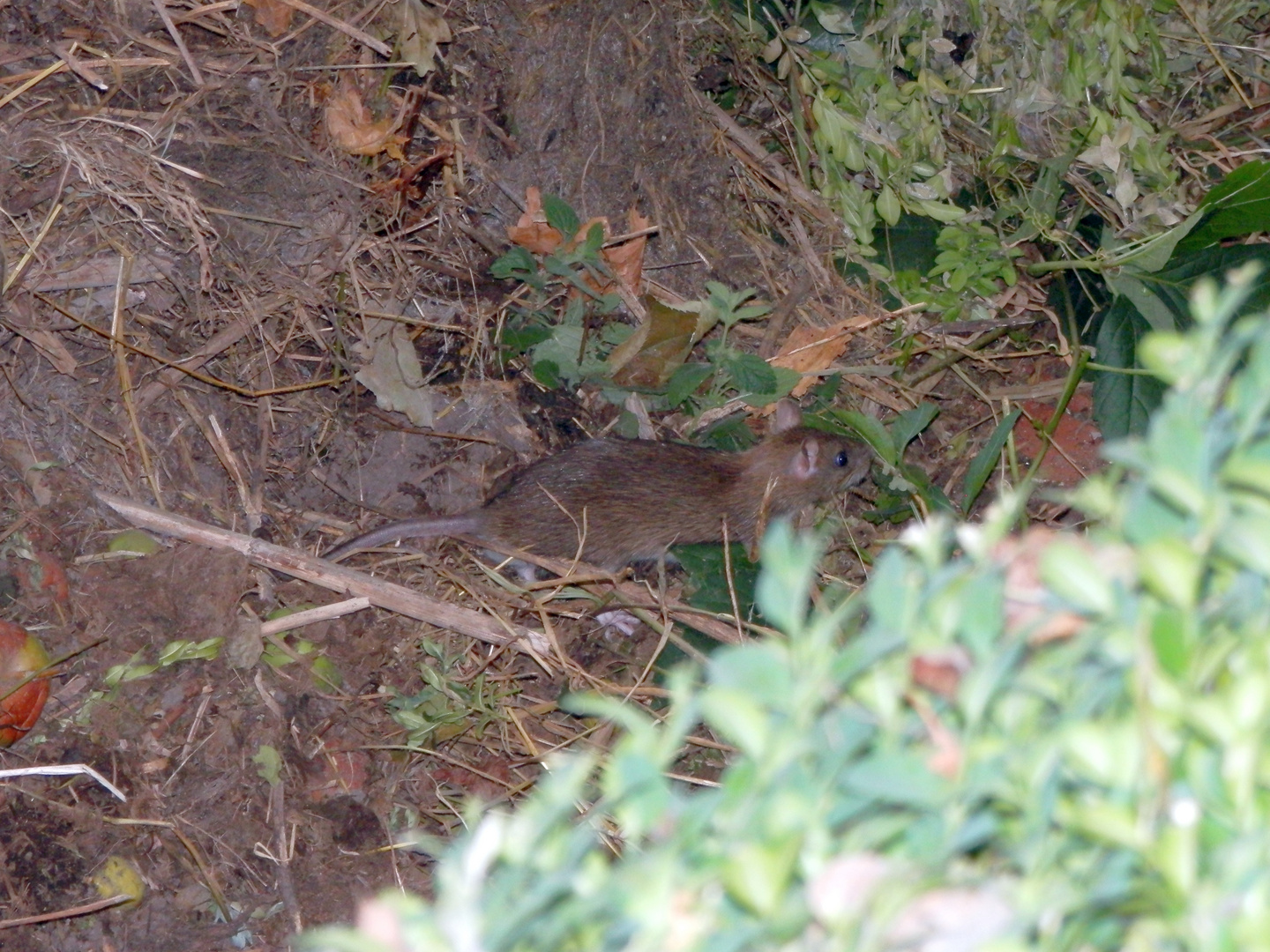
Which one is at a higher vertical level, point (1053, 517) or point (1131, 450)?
point (1131, 450)

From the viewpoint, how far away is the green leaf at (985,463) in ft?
12.9

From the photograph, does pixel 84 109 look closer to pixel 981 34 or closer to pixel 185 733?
pixel 185 733

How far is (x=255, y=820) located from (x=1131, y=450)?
308cm

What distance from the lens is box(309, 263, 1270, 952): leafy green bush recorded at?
2.46 ft

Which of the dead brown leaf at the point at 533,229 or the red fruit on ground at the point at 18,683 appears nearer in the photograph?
the red fruit on ground at the point at 18,683

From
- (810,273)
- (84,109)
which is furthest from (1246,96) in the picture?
(84,109)

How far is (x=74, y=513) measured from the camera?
356 cm

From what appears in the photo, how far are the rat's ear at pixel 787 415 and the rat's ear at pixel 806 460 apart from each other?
137 millimetres

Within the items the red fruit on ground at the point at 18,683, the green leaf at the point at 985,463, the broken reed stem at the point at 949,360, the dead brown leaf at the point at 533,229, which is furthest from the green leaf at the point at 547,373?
the red fruit on ground at the point at 18,683

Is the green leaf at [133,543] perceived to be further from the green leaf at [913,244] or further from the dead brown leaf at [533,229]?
the green leaf at [913,244]

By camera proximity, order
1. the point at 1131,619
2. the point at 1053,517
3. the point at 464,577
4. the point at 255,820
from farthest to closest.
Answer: the point at 1053,517, the point at 464,577, the point at 255,820, the point at 1131,619

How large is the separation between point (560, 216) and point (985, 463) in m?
1.71

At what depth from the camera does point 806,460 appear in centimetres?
427

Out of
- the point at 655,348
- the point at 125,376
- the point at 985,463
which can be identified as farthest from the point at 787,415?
the point at 125,376
